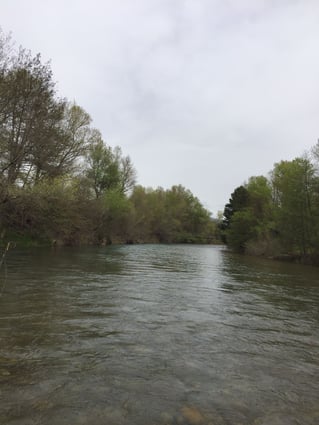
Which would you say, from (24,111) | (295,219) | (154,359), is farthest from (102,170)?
(154,359)

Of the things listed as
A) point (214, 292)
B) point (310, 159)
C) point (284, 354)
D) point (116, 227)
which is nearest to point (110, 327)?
point (284, 354)

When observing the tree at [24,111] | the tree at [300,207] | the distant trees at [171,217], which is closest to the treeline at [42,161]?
the tree at [24,111]

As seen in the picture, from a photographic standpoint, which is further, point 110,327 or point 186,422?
point 110,327

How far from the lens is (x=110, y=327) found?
7.33 meters

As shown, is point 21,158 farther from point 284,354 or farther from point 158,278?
point 284,354

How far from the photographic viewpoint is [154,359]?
5.62 m

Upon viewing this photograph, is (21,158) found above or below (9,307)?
above

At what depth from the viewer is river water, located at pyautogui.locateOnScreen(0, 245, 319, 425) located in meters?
3.92

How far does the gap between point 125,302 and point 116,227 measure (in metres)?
50.3

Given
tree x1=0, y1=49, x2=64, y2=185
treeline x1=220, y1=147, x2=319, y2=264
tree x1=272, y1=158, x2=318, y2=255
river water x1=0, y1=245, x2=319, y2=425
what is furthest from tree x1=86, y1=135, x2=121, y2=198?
river water x1=0, y1=245, x2=319, y2=425

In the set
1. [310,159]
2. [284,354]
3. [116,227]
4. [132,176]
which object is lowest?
[284,354]

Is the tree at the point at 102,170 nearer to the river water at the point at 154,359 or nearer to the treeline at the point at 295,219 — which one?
the treeline at the point at 295,219

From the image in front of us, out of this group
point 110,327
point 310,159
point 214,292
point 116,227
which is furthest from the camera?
point 116,227

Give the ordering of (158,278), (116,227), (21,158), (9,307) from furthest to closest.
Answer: (116,227)
(21,158)
(158,278)
(9,307)
